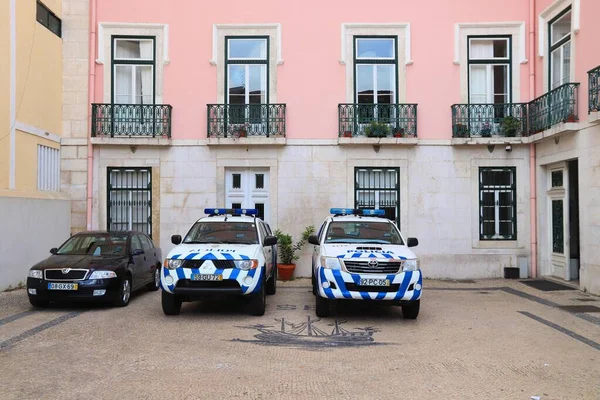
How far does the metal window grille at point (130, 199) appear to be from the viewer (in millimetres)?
14734

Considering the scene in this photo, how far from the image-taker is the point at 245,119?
14656 mm

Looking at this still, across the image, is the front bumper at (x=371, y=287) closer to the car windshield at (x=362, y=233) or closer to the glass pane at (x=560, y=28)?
the car windshield at (x=362, y=233)

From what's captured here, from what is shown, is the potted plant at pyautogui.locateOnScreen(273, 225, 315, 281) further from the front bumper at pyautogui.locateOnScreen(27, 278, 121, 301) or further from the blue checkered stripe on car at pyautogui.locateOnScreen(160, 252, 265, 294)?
the front bumper at pyautogui.locateOnScreen(27, 278, 121, 301)

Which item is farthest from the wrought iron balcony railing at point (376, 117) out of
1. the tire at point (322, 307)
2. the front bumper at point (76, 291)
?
the front bumper at point (76, 291)

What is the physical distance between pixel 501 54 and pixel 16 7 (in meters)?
13.0

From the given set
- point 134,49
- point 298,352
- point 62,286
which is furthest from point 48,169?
A: point 298,352

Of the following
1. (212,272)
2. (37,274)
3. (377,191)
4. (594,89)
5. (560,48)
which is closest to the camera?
(212,272)

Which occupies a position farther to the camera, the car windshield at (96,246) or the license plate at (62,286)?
the car windshield at (96,246)

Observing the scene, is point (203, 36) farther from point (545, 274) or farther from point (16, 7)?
point (545, 274)

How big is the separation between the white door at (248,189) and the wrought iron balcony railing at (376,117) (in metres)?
2.65

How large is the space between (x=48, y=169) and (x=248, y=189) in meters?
5.48

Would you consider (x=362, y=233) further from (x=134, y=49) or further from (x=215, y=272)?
(x=134, y=49)

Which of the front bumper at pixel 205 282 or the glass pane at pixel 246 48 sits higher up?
the glass pane at pixel 246 48

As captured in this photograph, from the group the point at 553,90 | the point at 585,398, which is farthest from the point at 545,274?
the point at 585,398
